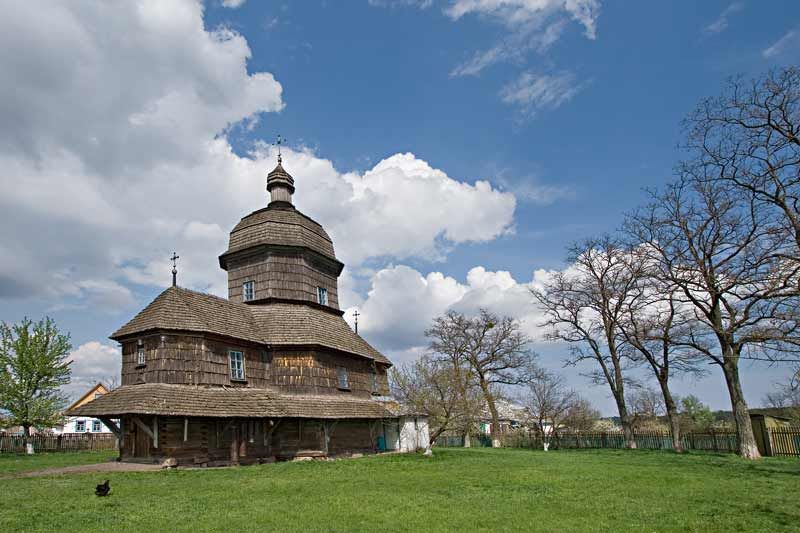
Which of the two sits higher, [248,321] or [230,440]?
[248,321]

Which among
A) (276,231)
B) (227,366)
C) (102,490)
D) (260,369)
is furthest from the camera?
(276,231)

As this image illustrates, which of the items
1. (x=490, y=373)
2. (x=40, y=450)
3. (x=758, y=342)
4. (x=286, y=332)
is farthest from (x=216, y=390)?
(x=490, y=373)

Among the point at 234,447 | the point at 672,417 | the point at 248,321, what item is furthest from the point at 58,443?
the point at 672,417

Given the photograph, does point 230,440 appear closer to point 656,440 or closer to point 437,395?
point 437,395

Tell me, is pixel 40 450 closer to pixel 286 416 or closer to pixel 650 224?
pixel 286 416

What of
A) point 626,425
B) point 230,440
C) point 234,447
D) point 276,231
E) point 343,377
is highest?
point 276,231

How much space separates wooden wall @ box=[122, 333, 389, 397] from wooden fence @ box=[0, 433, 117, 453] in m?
18.1

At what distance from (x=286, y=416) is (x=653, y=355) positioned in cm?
1807

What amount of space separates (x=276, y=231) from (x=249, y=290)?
332 cm

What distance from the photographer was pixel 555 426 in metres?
34.9

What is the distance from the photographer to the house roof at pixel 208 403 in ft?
60.7

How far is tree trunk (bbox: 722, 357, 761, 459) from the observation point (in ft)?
70.1

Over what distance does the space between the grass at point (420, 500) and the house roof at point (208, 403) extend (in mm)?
2513

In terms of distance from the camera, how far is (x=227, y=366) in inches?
870
